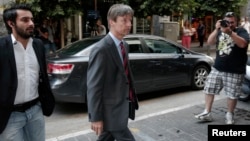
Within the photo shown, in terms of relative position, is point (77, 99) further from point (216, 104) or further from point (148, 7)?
point (148, 7)

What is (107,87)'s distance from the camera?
3068 millimetres

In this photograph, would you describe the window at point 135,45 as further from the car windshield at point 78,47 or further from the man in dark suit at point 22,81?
the man in dark suit at point 22,81

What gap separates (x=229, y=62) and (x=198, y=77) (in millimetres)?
3074

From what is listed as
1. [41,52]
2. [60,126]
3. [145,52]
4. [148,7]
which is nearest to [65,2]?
[148,7]

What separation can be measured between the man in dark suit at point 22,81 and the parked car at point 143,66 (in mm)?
2891

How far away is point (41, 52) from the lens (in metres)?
3.20

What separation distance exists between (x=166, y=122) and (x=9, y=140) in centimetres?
310

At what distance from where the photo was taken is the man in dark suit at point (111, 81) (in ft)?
9.92

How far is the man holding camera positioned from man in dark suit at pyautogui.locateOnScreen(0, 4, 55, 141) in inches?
108

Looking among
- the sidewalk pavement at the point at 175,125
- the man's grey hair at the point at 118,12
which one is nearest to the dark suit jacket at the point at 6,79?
the man's grey hair at the point at 118,12

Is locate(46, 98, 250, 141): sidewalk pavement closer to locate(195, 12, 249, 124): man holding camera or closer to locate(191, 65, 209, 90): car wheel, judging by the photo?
locate(195, 12, 249, 124): man holding camera

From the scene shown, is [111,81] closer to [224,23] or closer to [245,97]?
[224,23]

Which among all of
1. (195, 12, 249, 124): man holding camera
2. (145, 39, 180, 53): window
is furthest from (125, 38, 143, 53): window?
(195, 12, 249, 124): man holding camera

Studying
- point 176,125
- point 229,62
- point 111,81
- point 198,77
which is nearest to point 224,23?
point 229,62
